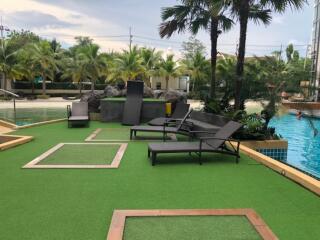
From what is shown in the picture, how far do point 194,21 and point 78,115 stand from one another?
6008 mm

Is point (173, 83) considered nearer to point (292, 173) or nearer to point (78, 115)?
point (78, 115)

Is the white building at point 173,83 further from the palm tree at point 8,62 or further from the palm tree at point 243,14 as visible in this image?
the palm tree at point 243,14

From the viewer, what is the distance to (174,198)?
4582 mm

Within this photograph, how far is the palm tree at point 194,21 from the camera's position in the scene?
13188 millimetres

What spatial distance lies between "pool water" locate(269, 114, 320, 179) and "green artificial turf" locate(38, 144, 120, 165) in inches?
169

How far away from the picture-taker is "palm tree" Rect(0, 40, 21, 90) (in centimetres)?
3566

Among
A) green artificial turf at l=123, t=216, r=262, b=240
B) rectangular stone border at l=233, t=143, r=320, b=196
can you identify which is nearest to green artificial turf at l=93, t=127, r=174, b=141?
rectangular stone border at l=233, t=143, r=320, b=196

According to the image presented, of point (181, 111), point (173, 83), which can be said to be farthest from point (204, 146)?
point (173, 83)

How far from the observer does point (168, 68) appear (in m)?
39.9

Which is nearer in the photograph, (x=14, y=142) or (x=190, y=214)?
(x=190, y=214)

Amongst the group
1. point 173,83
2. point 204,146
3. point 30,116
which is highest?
point 173,83

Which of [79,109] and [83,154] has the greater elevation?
[79,109]

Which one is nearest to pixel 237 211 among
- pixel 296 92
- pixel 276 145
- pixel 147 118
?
pixel 276 145

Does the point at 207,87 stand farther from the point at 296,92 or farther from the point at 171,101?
the point at 296,92
